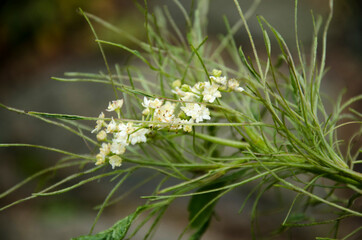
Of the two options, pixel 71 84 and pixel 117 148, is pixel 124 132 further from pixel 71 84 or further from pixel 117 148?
pixel 71 84

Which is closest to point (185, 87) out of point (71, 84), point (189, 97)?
point (189, 97)

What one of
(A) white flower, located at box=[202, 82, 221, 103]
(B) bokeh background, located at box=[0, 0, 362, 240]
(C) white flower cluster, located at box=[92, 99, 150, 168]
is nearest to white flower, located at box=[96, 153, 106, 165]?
(C) white flower cluster, located at box=[92, 99, 150, 168]

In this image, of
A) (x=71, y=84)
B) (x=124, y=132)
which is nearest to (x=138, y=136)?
(x=124, y=132)

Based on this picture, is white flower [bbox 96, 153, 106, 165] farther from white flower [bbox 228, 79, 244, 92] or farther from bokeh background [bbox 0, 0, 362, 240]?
bokeh background [bbox 0, 0, 362, 240]

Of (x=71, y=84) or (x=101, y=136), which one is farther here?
(x=71, y=84)

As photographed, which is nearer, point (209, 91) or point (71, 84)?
point (209, 91)

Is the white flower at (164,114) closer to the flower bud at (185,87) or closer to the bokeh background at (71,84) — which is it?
the flower bud at (185,87)

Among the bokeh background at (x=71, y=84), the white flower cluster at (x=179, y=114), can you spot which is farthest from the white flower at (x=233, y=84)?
the bokeh background at (x=71, y=84)

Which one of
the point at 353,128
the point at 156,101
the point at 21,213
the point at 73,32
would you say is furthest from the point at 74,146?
the point at 156,101

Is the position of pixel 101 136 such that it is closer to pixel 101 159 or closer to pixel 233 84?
pixel 101 159
